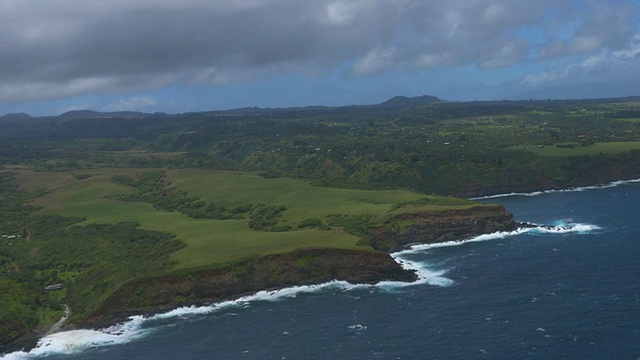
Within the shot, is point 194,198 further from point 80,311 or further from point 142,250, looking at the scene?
point 80,311

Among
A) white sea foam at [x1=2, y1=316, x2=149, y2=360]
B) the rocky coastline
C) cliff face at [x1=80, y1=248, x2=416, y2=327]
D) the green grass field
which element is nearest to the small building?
the rocky coastline

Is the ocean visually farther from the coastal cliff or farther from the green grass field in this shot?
the green grass field

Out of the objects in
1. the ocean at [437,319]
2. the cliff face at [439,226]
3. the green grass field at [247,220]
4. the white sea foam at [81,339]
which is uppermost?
the green grass field at [247,220]

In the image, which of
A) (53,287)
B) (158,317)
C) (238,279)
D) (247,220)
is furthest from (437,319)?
(53,287)

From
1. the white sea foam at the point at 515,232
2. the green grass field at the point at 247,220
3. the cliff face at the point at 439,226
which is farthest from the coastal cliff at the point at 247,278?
the white sea foam at the point at 515,232

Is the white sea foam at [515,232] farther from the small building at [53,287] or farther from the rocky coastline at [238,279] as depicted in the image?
the small building at [53,287]

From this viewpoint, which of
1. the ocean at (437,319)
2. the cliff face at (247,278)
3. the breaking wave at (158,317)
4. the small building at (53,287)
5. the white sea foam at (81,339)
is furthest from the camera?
the small building at (53,287)
